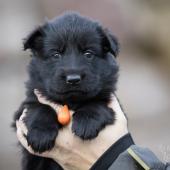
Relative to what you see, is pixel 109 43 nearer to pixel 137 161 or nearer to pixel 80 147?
pixel 80 147

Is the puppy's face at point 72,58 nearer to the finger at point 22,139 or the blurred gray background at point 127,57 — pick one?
the finger at point 22,139

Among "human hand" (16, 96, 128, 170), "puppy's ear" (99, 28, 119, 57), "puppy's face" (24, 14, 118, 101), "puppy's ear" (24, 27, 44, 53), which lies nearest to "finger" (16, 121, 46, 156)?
"human hand" (16, 96, 128, 170)

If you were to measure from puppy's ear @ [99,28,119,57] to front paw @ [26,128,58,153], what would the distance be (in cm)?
57

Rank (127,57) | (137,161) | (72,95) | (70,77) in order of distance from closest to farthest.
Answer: (137,161) → (70,77) → (72,95) → (127,57)

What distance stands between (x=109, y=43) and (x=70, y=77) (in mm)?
395

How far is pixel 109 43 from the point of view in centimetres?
432

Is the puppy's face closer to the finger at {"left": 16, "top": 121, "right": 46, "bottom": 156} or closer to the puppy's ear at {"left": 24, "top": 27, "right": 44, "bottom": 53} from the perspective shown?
the puppy's ear at {"left": 24, "top": 27, "right": 44, "bottom": 53}

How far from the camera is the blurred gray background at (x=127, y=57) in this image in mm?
8141

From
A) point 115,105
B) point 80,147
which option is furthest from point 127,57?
point 80,147

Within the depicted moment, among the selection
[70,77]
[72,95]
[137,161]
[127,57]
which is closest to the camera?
[137,161]

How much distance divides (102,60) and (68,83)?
337 millimetres

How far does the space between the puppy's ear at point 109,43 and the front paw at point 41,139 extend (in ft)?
1.86

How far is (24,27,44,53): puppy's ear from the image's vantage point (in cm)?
434

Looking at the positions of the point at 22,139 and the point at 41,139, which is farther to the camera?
the point at 22,139
